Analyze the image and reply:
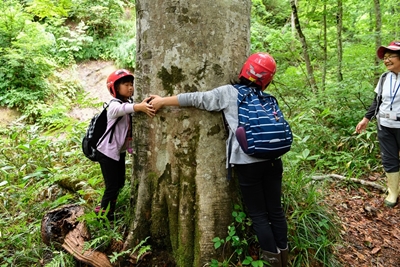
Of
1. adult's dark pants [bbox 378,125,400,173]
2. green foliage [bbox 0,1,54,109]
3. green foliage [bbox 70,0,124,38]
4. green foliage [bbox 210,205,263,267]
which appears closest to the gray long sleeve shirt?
green foliage [bbox 210,205,263,267]

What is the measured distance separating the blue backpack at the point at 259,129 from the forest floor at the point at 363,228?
4.35ft

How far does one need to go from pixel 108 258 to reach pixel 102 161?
95cm

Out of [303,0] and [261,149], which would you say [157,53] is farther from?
[303,0]

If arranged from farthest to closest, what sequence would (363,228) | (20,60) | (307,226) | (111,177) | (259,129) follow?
1. (20,60)
2. (363,228)
3. (111,177)
4. (307,226)
5. (259,129)

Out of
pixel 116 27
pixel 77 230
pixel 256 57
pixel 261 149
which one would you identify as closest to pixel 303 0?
pixel 256 57

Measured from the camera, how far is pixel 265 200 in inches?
101

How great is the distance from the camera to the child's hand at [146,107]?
2.51 meters

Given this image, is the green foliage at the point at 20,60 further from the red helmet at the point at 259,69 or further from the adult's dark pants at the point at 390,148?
the adult's dark pants at the point at 390,148

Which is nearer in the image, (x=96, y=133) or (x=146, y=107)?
(x=146, y=107)

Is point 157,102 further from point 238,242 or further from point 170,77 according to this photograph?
point 238,242

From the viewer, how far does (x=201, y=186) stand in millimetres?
2543

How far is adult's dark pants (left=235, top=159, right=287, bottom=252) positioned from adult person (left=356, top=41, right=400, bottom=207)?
2.41 metres

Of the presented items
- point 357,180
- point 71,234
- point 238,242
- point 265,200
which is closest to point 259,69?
point 265,200

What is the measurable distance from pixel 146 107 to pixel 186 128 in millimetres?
385
